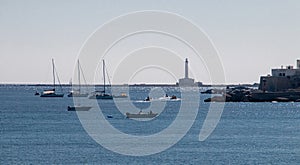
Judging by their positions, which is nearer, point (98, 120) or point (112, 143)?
point (112, 143)

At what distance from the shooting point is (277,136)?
220ft

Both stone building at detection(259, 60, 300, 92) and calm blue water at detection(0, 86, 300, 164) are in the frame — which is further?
stone building at detection(259, 60, 300, 92)

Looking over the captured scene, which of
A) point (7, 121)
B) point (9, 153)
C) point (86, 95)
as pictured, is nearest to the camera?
point (9, 153)

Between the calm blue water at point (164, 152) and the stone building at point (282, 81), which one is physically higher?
the stone building at point (282, 81)

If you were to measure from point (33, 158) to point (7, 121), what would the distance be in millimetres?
40841

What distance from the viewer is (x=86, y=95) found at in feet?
587

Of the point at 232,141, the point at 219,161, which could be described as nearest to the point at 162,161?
the point at 219,161

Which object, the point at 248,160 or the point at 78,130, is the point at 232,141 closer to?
the point at 248,160

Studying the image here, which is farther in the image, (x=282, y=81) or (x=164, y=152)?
(x=282, y=81)

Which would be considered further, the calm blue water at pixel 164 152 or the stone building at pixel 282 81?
the stone building at pixel 282 81

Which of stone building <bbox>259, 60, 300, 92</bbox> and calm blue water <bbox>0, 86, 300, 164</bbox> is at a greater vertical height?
stone building <bbox>259, 60, 300, 92</bbox>

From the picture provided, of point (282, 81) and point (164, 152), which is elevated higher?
point (282, 81)

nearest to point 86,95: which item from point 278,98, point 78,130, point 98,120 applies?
point 278,98

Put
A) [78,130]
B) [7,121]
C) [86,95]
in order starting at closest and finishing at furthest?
[78,130], [7,121], [86,95]
